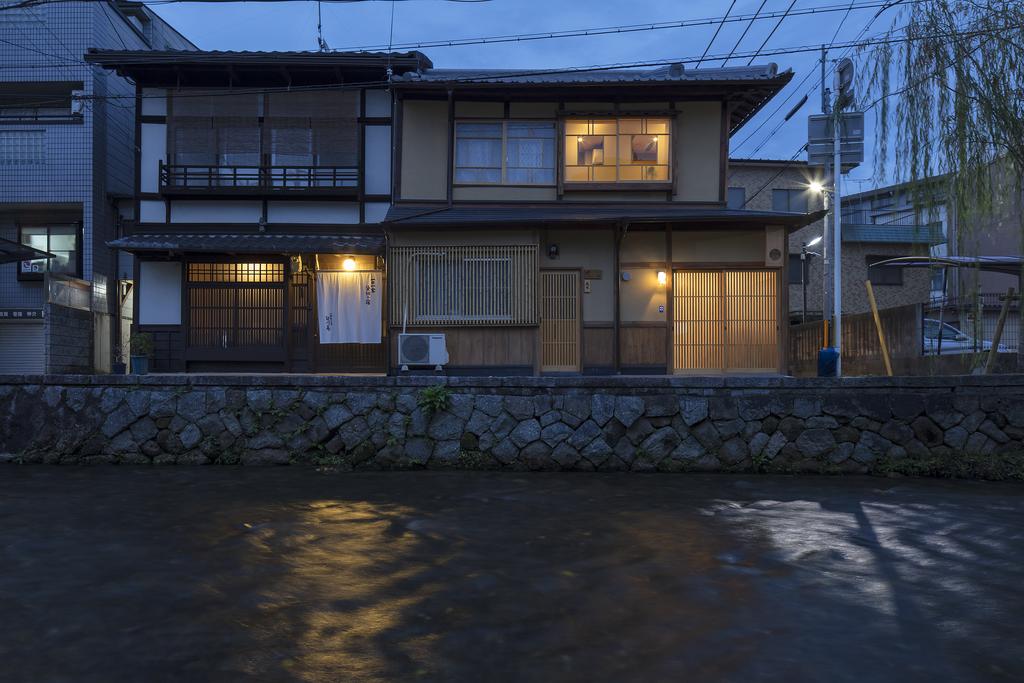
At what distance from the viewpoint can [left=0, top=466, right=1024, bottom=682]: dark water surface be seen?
12.2 feet

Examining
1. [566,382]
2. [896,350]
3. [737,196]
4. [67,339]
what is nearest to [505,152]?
[566,382]

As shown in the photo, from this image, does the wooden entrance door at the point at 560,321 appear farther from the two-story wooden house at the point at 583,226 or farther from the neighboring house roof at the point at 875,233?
the neighboring house roof at the point at 875,233

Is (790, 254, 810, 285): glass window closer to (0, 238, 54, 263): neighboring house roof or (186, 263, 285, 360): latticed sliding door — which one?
(186, 263, 285, 360): latticed sliding door

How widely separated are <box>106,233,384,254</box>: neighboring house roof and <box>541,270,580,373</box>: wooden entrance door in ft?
12.4

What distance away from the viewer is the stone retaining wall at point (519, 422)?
9516 millimetres

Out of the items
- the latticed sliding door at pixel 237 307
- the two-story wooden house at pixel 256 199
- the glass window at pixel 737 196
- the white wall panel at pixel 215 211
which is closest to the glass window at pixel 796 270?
the glass window at pixel 737 196

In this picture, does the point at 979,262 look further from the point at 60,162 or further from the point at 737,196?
the point at 60,162

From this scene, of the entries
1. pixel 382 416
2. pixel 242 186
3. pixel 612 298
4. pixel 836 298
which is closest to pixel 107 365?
pixel 242 186

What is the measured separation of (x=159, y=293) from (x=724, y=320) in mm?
12788

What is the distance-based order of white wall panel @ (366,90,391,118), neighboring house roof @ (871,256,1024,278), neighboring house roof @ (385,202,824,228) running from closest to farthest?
neighboring house roof @ (871,256,1024,278) → neighboring house roof @ (385,202,824,228) → white wall panel @ (366,90,391,118)

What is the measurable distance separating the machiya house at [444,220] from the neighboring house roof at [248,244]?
0.21ft

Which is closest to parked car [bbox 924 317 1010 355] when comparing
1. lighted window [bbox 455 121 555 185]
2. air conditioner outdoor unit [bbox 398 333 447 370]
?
lighted window [bbox 455 121 555 185]

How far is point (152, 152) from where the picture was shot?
15.7 metres

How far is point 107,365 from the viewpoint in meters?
17.0
